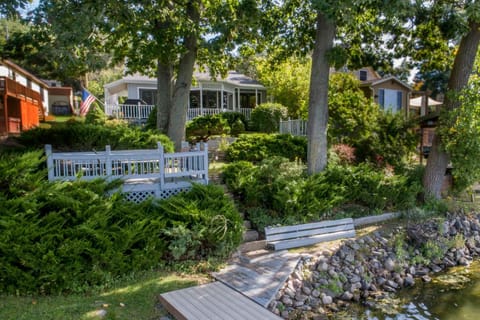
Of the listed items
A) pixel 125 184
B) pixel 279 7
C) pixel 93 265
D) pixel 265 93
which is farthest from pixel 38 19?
pixel 265 93

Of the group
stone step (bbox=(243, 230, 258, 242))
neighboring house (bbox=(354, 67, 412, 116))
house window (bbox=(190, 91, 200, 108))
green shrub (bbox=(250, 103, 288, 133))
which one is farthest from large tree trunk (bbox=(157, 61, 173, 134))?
neighboring house (bbox=(354, 67, 412, 116))

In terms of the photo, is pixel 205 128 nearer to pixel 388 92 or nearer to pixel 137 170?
pixel 137 170

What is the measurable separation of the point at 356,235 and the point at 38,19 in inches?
346

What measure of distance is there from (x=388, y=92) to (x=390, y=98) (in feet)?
1.58

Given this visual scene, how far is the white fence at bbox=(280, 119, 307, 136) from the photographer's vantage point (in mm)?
16438

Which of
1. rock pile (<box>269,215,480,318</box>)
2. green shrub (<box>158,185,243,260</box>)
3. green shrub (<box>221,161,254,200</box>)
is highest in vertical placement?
green shrub (<box>221,161,254,200</box>)

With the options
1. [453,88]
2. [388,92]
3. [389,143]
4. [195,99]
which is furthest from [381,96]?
[453,88]

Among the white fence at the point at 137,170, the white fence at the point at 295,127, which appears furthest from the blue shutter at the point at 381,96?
the white fence at the point at 137,170

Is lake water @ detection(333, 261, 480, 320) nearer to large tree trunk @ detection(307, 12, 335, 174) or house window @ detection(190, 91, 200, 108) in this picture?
large tree trunk @ detection(307, 12, 335, 174)

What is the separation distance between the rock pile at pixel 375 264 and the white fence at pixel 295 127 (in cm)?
749

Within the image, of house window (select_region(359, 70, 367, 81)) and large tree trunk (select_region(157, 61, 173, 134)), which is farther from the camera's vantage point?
house window (select_region(359, 70, 367, 81))

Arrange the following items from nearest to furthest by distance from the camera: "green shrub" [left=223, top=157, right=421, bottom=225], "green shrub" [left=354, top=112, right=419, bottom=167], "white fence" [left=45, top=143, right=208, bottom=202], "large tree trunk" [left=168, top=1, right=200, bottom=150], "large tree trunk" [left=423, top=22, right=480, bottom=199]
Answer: "white fence" [left=45, top=143, right=208, bottom=202], "green shrub" [left=223, top=157, right=421, bottom=225], "large tree trunk" [left=423, top=22, right=480, bottom=199], "large tree trunk" [left=168, top=1, right=200, bottom=150], "green shrub" [left=354, top=112, right=419, bottom=167]

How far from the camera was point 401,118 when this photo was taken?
561 inches

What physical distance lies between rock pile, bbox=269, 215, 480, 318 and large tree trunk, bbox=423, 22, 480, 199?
1.25m
